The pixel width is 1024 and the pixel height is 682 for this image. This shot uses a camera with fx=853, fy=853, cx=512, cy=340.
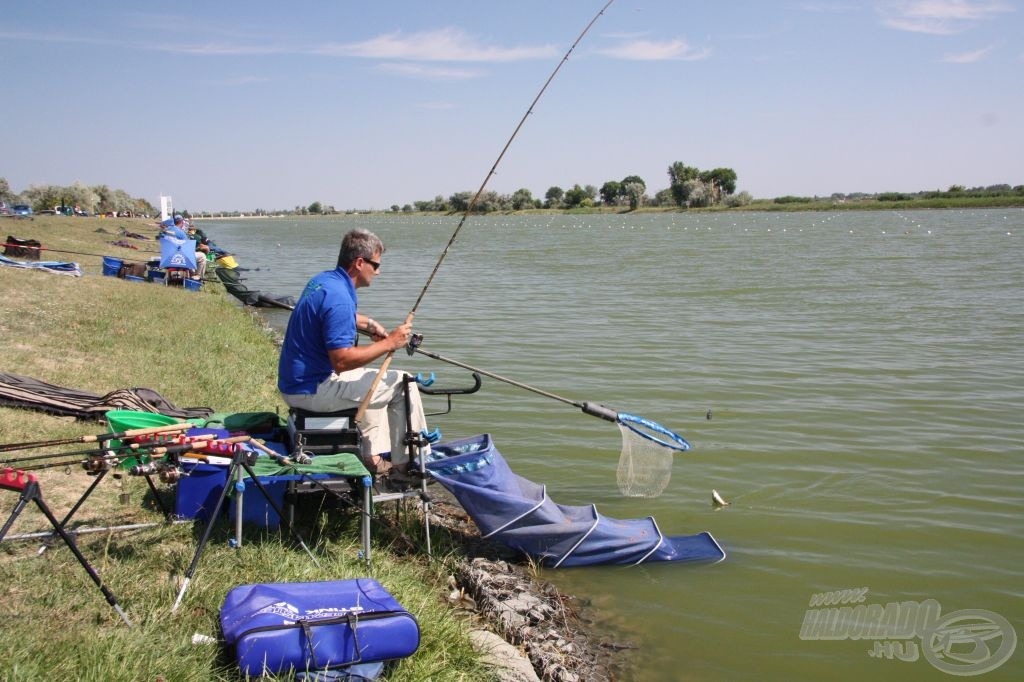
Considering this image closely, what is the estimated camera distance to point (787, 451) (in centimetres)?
841

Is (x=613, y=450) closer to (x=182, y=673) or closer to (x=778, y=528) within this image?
(x=778, y=528)

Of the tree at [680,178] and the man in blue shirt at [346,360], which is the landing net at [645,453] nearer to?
the man in blue shirt at [346,360]

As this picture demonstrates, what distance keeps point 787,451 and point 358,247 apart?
5.05 metres

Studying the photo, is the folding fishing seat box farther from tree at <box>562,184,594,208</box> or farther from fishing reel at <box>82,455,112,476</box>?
tree at <box>562,184,594,208</box>

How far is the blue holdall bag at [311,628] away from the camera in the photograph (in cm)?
340

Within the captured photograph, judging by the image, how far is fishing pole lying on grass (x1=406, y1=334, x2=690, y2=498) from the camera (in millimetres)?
5898

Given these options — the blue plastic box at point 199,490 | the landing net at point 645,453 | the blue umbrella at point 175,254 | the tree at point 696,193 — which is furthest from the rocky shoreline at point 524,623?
the tree at point 696,193

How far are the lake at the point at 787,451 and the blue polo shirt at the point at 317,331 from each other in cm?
208

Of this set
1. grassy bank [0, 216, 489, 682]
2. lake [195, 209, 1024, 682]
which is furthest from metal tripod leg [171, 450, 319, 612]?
lake [195, 209, 1024, 682]

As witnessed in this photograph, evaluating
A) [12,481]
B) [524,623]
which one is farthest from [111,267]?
[524,623]

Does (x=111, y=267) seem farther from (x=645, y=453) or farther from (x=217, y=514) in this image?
(x=217, y=514)

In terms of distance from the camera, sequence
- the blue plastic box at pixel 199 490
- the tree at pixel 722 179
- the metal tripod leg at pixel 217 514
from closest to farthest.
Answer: the metal tripod leg at pixel 217 514
the blue plastic box at pixel 199 490
the tree at pixel 722 179

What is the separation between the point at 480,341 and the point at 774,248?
→ 91.6 ft

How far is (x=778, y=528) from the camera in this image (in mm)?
6648
